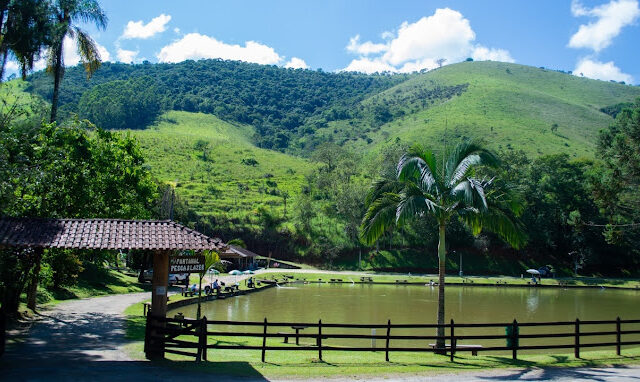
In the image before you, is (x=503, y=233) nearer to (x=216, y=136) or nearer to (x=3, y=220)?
(x=3, y=220)

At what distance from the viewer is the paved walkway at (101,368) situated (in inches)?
450

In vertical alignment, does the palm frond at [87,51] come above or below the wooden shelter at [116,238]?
above

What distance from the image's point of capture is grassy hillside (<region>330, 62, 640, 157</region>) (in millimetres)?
110688

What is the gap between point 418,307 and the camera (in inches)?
1299

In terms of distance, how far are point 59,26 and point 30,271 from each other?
11079 mm

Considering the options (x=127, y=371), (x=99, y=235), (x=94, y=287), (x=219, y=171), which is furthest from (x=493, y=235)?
(x=127, y=371)

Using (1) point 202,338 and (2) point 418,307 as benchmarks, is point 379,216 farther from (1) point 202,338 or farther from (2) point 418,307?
(2) point 418,307

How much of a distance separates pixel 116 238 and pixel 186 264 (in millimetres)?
2497

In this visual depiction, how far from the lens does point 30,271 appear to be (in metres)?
20.9

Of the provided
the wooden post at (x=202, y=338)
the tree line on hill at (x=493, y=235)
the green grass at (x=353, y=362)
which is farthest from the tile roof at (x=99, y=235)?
the tree line on hill at (x=493, y=235)

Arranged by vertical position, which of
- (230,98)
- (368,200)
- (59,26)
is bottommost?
(368,200)

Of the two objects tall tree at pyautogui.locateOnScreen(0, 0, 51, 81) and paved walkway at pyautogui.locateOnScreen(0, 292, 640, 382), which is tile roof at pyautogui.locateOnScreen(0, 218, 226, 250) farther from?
tall tree at pyautogui.locateOnScreen(0, 0, 51, 81)

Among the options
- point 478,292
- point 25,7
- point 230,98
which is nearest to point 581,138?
point 478,292

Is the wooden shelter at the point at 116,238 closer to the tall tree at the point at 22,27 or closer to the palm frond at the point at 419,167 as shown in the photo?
the tall tree at the point at 22,27
